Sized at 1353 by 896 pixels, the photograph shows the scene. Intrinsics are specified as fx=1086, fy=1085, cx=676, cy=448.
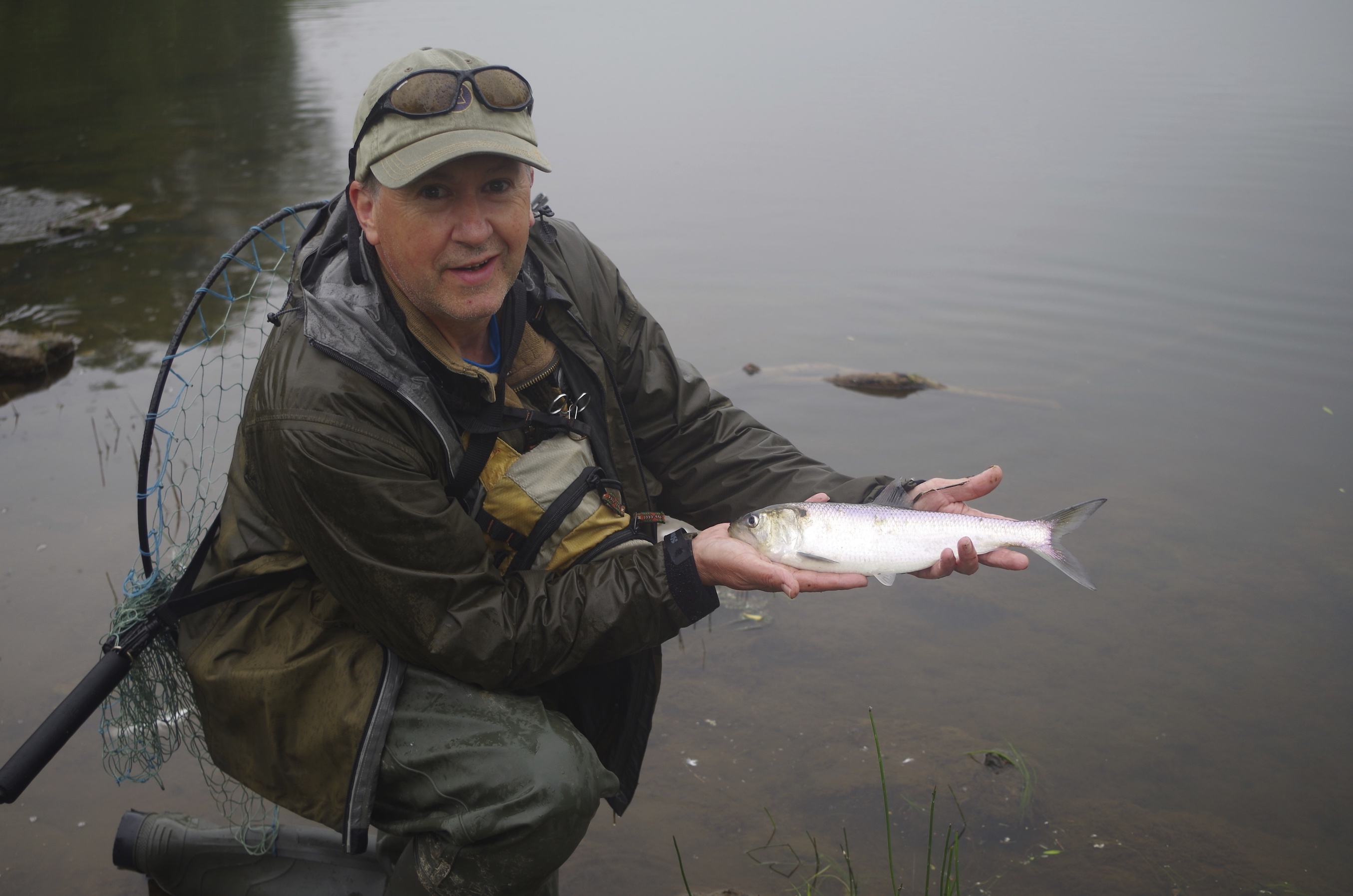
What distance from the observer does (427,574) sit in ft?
9.66

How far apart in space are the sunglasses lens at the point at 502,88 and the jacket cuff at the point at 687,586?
1.40m

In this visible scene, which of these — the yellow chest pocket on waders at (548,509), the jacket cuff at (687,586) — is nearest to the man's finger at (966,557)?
the jacket cuff at (687,586)

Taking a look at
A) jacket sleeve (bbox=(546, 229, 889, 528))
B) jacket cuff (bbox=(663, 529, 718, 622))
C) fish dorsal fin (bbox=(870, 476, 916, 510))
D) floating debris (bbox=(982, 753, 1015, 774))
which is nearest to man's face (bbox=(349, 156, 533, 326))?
jacket sleeve (bbox=(546, 229, 889, 528))

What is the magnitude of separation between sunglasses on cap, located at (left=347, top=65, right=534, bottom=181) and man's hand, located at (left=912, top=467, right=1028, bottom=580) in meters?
1.83

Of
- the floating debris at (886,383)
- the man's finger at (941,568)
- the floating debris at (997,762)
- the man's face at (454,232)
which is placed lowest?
the floating debris at (997,762)

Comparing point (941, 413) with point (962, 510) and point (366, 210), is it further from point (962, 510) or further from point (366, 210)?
point (366, 210)

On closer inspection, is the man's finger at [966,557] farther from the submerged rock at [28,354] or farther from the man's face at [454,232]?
the submerged rock at [28,354]

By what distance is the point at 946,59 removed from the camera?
2622 centimetres

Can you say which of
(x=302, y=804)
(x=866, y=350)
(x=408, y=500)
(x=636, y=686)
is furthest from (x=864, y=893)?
(x=866, y=350)

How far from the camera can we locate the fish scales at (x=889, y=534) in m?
3.43

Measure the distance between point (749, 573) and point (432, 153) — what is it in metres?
1.47

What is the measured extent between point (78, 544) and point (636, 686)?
4350 millimetres

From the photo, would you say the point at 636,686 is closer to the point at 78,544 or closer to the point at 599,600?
the point at 599,600

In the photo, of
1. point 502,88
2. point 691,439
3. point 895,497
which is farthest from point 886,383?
point 502,88
